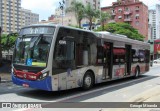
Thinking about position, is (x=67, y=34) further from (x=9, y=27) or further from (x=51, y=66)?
(x=9, y=27)

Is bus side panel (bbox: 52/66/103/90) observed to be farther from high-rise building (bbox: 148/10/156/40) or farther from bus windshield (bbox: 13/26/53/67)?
high-rise building (bbox: 148/10/156/40)

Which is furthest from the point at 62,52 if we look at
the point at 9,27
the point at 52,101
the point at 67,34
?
the point at 9,27

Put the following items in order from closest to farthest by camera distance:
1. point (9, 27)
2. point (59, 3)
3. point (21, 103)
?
point (21, 103) < point (59, 3) < point (9, 27)

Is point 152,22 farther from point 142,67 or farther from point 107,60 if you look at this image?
point 107,60

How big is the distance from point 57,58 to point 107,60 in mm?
4701

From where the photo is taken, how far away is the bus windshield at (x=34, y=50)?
1040cm

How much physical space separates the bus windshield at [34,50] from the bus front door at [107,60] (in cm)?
463

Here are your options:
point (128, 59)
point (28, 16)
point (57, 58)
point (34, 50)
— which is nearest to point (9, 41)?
point (34, 50)

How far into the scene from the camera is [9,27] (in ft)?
333

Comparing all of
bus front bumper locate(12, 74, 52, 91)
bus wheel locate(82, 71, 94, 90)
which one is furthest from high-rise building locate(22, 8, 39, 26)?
bus front bumper locate(12, 74, 52, 91)

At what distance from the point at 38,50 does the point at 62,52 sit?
0.95m

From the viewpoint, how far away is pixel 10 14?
98.6 meters

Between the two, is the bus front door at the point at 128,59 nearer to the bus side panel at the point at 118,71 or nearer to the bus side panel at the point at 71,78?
the bus side panel at the point at 118,71

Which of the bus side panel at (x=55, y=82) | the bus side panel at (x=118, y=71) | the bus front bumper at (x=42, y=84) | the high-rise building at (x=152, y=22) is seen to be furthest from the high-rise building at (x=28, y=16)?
the bus side panel at (x=55, y=82)
